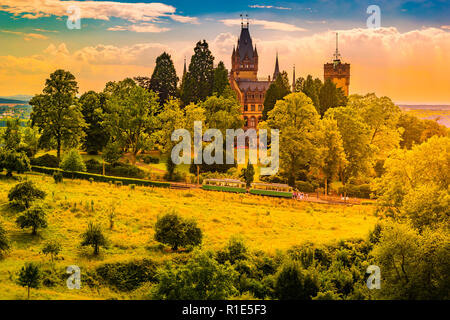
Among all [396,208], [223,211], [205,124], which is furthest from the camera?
[205,124]

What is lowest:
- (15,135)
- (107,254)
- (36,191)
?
(107,254)

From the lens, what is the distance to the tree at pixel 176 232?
36625 mm

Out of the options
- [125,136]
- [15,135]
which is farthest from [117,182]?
[15,135]

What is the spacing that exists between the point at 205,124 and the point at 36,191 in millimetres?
43025

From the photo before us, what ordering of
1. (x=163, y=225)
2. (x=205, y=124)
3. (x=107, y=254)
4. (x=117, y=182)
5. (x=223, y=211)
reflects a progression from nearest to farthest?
(x=107, y=254), (x=163, y=225), (x=223, y=211), (x=117, y=182), (x=205, y=124)

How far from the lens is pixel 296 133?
67.1 metres

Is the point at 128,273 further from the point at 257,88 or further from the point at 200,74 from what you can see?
the point at 257,88

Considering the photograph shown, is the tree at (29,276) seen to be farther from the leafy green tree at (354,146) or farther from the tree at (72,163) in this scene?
the leafy green tree at (354,146)

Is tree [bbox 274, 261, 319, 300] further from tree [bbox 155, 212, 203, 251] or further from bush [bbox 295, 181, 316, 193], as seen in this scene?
bush [bbox 295, 181, 316, 193]

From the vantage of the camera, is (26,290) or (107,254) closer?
(26,290)

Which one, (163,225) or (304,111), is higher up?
(304,111)

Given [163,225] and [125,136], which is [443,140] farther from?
[125,136]

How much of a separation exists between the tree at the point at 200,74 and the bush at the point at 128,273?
222 feet

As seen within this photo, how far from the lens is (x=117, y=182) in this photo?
58.8 metres
